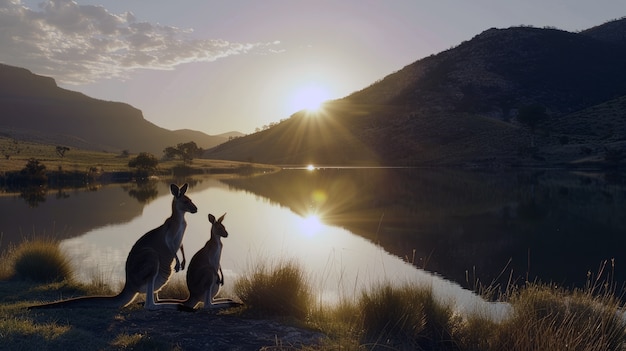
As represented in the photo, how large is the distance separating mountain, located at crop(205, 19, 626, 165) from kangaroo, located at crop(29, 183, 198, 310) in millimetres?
74424

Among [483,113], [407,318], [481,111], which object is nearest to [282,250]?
[407,318]

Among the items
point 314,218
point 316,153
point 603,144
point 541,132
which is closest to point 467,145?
point 541,132

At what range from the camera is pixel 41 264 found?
10555 millimetres

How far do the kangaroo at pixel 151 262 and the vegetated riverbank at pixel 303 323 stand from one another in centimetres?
14

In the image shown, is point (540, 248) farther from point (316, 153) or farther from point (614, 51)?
point (614, 51)

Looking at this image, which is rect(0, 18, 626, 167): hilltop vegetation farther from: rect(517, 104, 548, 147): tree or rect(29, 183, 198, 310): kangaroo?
rect(29, 183, 198, 310): kangaroo

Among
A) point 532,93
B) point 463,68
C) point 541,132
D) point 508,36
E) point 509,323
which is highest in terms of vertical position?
point 508,36

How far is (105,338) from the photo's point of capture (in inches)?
239

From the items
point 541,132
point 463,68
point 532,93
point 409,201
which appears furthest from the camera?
point 463,68

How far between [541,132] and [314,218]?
243 ft

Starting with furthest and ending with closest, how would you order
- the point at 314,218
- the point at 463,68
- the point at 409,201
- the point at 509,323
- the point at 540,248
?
the point at 463,68
the point at 409,201
the point at 314,218
the point at 540,248
the point at 509,323

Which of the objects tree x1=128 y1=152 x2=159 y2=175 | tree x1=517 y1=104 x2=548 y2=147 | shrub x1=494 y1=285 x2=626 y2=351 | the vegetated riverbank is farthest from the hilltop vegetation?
the vegetated riverbank

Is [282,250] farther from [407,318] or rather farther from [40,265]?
[407,318]

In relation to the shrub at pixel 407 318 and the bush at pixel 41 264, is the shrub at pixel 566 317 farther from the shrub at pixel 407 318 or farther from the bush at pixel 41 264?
the bush at pixel 41 264
